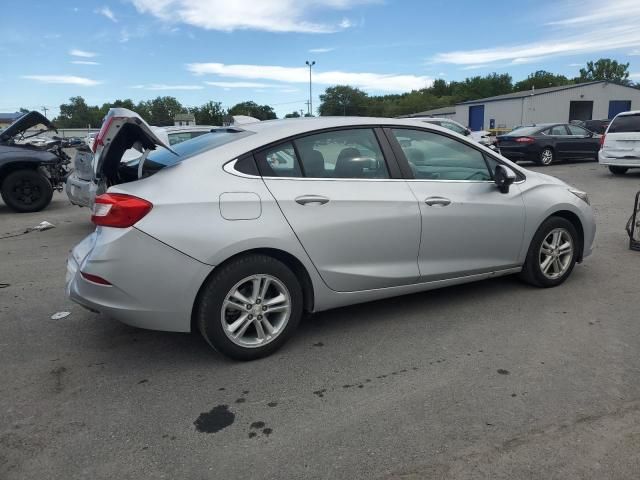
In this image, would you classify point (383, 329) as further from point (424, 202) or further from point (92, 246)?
point (92, 246)

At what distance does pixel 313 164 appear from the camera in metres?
3.63

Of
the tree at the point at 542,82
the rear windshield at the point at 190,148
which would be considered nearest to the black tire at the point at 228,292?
the rear windshield at the point at 190,148

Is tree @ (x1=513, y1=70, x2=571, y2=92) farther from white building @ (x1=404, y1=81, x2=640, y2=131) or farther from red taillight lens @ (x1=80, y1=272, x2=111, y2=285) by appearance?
red taillight lens @ (x1=80, y1=272, x2=111, y2=285)

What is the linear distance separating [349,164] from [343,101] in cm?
9713

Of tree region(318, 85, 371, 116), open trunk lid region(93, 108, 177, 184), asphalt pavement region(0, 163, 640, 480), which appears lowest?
asphalt pavement region(0, 163, 640, 480)

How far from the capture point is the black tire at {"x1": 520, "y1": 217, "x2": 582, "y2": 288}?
4.59 m

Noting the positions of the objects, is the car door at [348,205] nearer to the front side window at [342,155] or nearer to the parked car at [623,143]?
the front side window at [342,155]

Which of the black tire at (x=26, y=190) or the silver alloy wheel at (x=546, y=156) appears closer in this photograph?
the black tire at (x=26, y=190)

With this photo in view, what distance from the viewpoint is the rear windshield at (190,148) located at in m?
3.50

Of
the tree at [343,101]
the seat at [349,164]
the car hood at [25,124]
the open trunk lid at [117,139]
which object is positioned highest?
the tree at [343,101]

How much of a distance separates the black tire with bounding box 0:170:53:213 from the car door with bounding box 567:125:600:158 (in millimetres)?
16068

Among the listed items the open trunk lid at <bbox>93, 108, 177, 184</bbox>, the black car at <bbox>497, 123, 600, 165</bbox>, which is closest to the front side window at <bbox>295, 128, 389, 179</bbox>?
the open trunk lid at <bbox>93, 108, 177, 184</bbox>

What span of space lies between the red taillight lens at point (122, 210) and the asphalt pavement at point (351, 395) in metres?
0.99

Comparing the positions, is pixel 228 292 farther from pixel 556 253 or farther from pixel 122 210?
pixel 556 253
